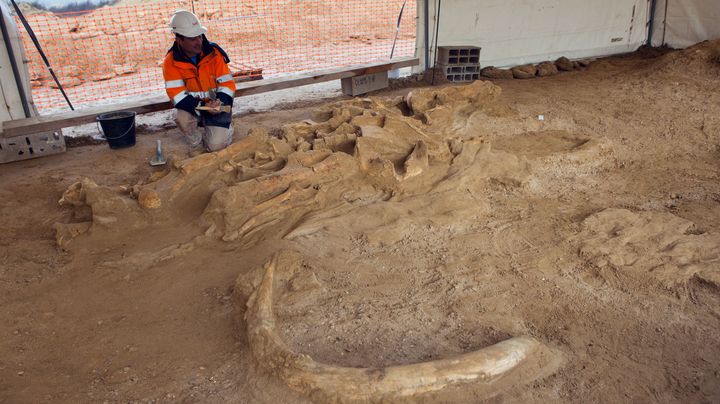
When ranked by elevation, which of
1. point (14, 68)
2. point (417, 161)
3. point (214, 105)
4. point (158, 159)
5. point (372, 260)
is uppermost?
point (14, 68)

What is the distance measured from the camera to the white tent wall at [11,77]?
5.60 metres

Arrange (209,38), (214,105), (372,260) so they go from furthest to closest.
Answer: (209,38), (214,105), (372,260)

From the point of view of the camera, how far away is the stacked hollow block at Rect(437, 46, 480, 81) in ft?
26.9

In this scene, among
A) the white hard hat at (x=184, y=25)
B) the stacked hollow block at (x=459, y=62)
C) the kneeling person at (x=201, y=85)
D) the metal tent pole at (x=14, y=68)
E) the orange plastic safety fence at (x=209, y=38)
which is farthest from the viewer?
the orange plastic safety fence at (x=209, y=38)

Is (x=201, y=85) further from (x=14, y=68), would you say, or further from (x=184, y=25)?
(x=14, y=68)

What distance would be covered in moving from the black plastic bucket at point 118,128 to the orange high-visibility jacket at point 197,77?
750 mm

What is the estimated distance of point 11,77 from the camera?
A: 18.8 ft

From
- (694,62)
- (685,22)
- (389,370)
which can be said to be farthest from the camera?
(685,22)

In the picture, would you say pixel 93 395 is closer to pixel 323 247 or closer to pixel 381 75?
pixel 323 247

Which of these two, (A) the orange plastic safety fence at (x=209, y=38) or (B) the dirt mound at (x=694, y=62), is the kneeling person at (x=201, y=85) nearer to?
(A) the orange plastic safety fence at (x=209, y=38)

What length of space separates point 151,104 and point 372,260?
423cm

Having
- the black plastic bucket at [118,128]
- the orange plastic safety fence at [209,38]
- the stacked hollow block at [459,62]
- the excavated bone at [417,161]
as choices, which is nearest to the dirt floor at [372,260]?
the excavated bone at [417,161]

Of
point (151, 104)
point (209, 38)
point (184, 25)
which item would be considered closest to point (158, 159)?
point (151, 104)

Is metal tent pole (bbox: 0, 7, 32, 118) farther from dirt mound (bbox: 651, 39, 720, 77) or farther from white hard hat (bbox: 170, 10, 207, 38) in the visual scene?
dirt mound (bbox: 651, 39, 720, 77)
